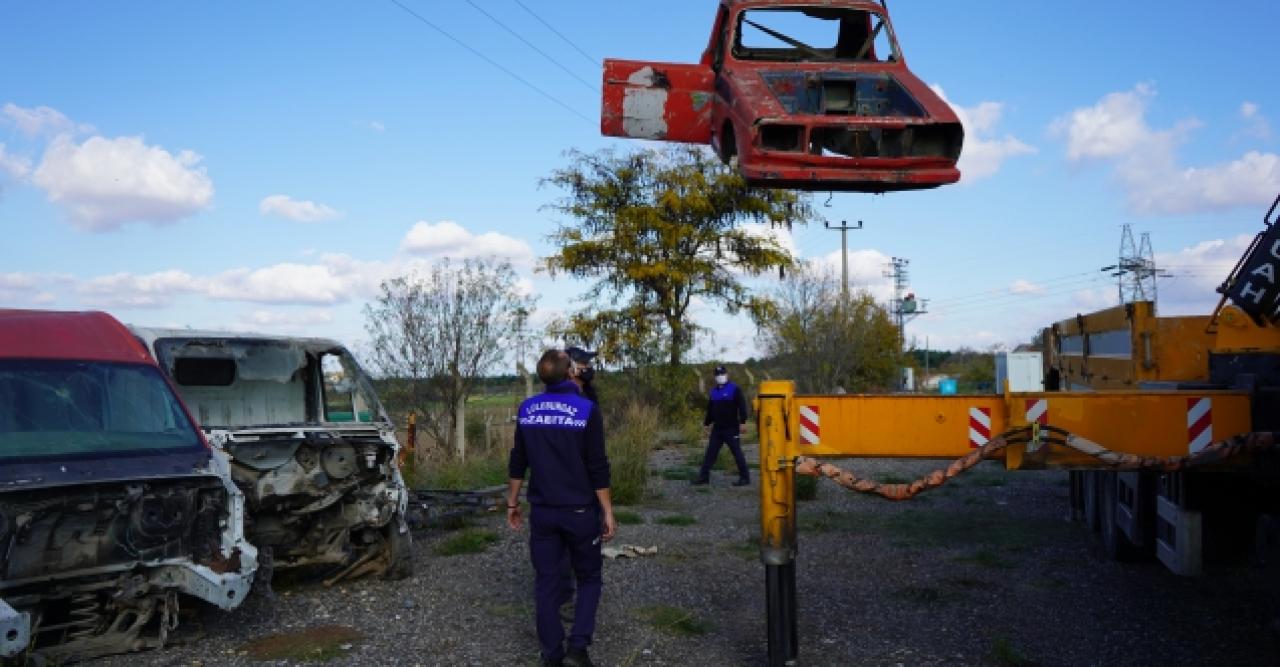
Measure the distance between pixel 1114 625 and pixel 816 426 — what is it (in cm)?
298

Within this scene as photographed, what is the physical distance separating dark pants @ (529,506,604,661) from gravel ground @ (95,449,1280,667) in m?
0.45

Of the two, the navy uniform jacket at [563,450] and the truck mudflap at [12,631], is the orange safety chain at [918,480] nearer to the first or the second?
the navy uniform jacket at [563,450]

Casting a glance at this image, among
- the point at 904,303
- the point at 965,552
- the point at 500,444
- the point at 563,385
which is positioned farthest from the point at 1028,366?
the point at 904,303

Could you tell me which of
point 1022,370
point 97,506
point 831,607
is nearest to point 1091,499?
point 831,607

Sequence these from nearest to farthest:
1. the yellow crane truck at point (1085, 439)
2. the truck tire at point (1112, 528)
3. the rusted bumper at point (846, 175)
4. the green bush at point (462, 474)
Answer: the yellow crane truck at point (1085, 439), the rusted bumper at point (846, 175), the truck tire at point (1112, 528), the green bush at point (462, 474)

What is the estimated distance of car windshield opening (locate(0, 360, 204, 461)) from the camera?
20.6ft

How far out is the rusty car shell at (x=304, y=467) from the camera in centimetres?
748

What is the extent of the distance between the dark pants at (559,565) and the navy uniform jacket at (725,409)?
8704mm

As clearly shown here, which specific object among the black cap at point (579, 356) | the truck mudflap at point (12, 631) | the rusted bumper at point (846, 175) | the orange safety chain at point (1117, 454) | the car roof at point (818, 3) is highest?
the car roof at point (818, 3)

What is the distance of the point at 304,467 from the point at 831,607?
379cm

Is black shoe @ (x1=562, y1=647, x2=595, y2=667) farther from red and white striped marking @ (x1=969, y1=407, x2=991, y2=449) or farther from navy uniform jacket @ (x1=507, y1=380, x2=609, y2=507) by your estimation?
red and white striped marking @ (x1=969, y1=407, x2=991, y2=449)

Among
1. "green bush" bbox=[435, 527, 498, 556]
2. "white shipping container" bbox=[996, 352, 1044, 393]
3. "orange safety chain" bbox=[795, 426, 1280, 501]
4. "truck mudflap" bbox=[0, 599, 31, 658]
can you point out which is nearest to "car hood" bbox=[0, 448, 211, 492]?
"truck mudflap" bbox=[0, 599, 31, 658]

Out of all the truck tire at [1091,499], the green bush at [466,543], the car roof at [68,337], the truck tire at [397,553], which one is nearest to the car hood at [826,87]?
the truck tire at [1091,499]

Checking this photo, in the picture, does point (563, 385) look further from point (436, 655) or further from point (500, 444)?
point (500, 444)
